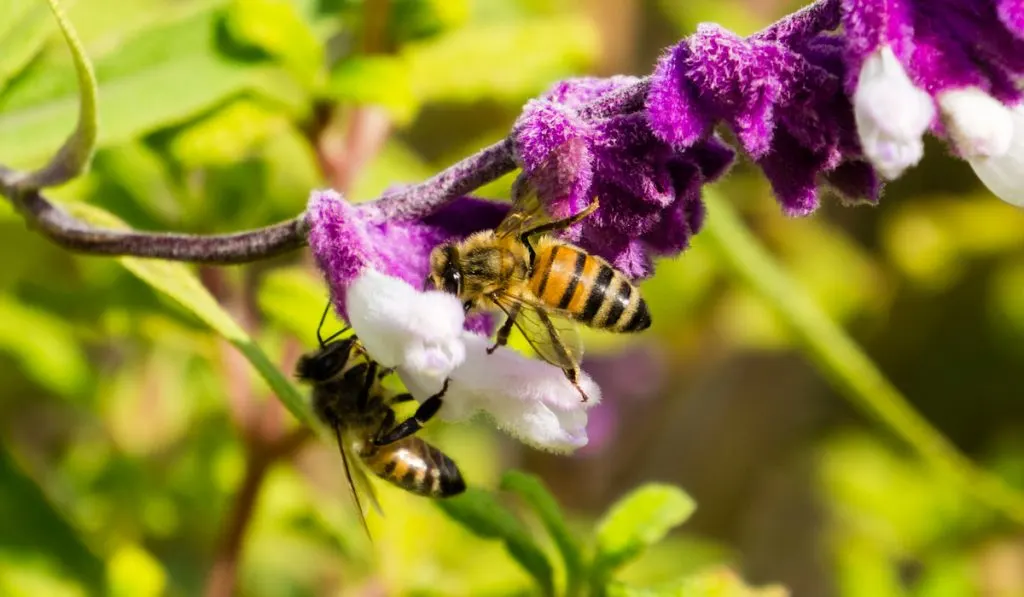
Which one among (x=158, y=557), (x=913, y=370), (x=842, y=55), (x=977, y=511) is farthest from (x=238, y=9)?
(x=913, y=370)

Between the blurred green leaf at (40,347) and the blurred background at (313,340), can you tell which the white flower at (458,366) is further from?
the blurred green leaf at (40,347)

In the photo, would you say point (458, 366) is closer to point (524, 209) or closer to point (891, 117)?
point (524, 209)

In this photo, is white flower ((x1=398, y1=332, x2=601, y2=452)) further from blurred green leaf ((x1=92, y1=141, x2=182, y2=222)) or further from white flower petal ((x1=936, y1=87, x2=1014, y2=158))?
blurred green leaf ((x1=92, y1=141, x2=182, y2=222))

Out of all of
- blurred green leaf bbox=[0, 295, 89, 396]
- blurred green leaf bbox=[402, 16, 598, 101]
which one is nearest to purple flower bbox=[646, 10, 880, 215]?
blurred green leaf bbox=[402, 16, 598, 101]

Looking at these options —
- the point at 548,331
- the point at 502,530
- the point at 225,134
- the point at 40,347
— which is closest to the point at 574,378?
the point at 548,331

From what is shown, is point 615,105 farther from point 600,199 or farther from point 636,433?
point 636,433

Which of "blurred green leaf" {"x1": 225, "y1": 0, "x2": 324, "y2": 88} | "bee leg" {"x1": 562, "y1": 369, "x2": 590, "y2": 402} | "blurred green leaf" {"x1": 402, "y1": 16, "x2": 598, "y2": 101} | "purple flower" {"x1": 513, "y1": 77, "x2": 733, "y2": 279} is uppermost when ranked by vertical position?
"blurred green leaf" {"x1": 402, "y1": 16, "x2": 598, "y2": 101}
